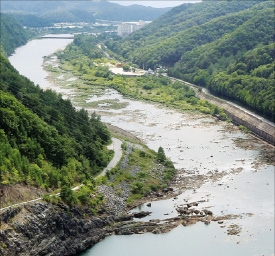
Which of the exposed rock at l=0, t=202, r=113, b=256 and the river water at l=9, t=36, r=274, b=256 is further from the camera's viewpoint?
the river water at l=9, t=36, r=274, b=256

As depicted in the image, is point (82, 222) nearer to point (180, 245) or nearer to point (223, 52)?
point (180, 245)

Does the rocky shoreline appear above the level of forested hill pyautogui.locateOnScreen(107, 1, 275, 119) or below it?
below

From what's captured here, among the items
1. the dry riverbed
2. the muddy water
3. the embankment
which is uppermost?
the muddy water

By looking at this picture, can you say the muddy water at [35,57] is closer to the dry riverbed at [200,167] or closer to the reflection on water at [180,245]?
the dry riverbed at [200,167]

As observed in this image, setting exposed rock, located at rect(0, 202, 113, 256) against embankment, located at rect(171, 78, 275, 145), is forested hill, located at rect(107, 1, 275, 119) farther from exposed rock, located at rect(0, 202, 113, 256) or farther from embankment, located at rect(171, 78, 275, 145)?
exposed rock, located at rect(0, 202, 113, 256)

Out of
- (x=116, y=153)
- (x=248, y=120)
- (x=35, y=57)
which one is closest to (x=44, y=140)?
(x=116, y=153)

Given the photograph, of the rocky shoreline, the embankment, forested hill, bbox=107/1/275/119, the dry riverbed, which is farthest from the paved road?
forested hill, bbox=107/1/275/119
